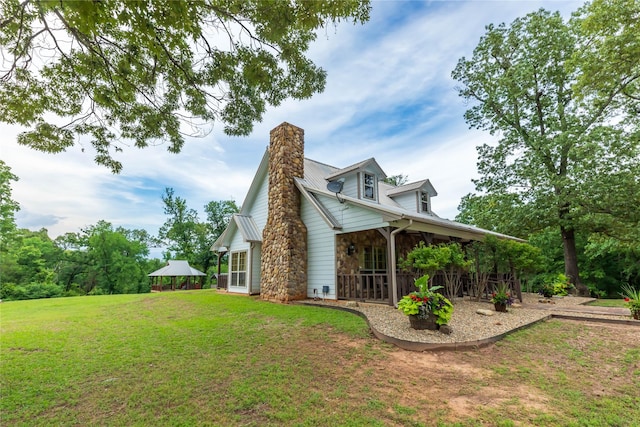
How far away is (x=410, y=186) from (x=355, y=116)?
16.3ft

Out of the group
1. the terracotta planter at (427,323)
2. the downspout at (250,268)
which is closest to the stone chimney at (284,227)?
the downspout at (250,268)

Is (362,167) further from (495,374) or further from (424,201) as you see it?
(495,374)

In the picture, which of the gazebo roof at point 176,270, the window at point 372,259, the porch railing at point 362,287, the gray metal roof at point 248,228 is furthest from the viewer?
the gazebo roof at point 176,270

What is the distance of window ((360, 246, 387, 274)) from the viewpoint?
1194 cm

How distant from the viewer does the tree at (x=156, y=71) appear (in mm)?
→ 3920

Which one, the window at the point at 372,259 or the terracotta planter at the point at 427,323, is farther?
the window at the point at 372,259

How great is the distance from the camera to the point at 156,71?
553 cm

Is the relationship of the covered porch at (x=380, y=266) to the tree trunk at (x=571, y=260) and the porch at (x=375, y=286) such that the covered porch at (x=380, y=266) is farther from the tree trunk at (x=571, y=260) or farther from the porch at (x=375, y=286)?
the tree trunk at (x=571, y=260)

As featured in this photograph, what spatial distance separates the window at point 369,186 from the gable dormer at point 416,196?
329cm

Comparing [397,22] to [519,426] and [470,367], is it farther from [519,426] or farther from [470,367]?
[519,426]

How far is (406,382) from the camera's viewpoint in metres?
3.86

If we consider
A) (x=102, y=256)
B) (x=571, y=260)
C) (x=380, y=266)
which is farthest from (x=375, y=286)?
(x=102, y=256)

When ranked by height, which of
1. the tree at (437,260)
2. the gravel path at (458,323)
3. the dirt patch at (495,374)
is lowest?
the dirt patch at (495,374)

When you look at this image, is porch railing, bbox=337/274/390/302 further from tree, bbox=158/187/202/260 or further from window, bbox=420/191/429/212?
tree, bbox=158/187/202/260
